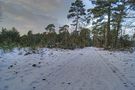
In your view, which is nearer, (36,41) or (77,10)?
(36,41)

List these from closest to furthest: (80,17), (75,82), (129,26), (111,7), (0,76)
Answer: (75,82) → (0,76) → (129,26) → (111,7) → (80,17)

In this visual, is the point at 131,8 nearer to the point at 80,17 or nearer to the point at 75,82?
the point at 75,82

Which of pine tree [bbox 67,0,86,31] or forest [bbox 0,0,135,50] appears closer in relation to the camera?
forest [bbox 0,0,135,50]

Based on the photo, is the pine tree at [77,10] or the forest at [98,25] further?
the pine tree at [77,10]

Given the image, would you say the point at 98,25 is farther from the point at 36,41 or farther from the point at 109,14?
the point at 36,41

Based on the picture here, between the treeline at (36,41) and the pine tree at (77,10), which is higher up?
the pine tree at (77,10)

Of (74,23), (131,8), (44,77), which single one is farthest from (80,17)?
(44,77)

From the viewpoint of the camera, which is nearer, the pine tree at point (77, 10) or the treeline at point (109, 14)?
the treeline at point (109, 14)

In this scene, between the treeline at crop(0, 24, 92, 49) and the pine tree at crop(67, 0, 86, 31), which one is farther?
the pine tree at crop(67, 0, 86, 31)

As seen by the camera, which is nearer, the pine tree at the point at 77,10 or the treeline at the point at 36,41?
the treeline at the point at 36,41

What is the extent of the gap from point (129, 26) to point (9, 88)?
15400 mm

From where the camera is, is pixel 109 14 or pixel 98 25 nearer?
pixel 109 14

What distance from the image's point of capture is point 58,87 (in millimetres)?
6367

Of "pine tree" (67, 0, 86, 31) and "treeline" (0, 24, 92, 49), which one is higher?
"pine tree" (67, 0, 86, 31)
